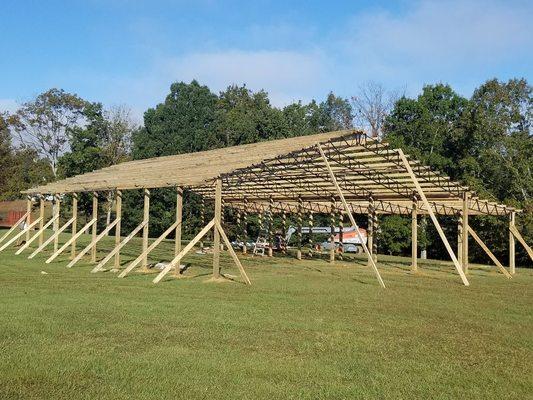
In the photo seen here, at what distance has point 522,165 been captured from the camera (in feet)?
98.1

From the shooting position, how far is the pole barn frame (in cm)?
1471

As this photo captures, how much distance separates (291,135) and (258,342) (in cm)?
3844

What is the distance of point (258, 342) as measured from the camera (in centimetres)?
693

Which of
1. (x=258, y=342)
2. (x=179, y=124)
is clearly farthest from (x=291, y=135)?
(x=258, y=342)

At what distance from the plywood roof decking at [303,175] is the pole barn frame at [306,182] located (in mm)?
31

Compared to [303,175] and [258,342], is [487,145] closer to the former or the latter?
[303,175]

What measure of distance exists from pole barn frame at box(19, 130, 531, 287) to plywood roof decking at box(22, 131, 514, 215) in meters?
0.03

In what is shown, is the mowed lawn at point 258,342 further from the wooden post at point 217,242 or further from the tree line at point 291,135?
the tree line at point 291,135

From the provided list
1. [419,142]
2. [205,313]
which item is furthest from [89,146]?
[205,313]

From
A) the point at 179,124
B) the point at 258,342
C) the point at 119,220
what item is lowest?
the point at 258,342

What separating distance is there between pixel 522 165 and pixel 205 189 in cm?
1694

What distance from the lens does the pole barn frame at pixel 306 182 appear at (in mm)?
14711

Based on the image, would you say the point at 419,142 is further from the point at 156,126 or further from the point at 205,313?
the point at 205,313

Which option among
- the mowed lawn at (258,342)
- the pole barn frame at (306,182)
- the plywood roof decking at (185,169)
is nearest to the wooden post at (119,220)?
the pole barn frame at (306,182)
